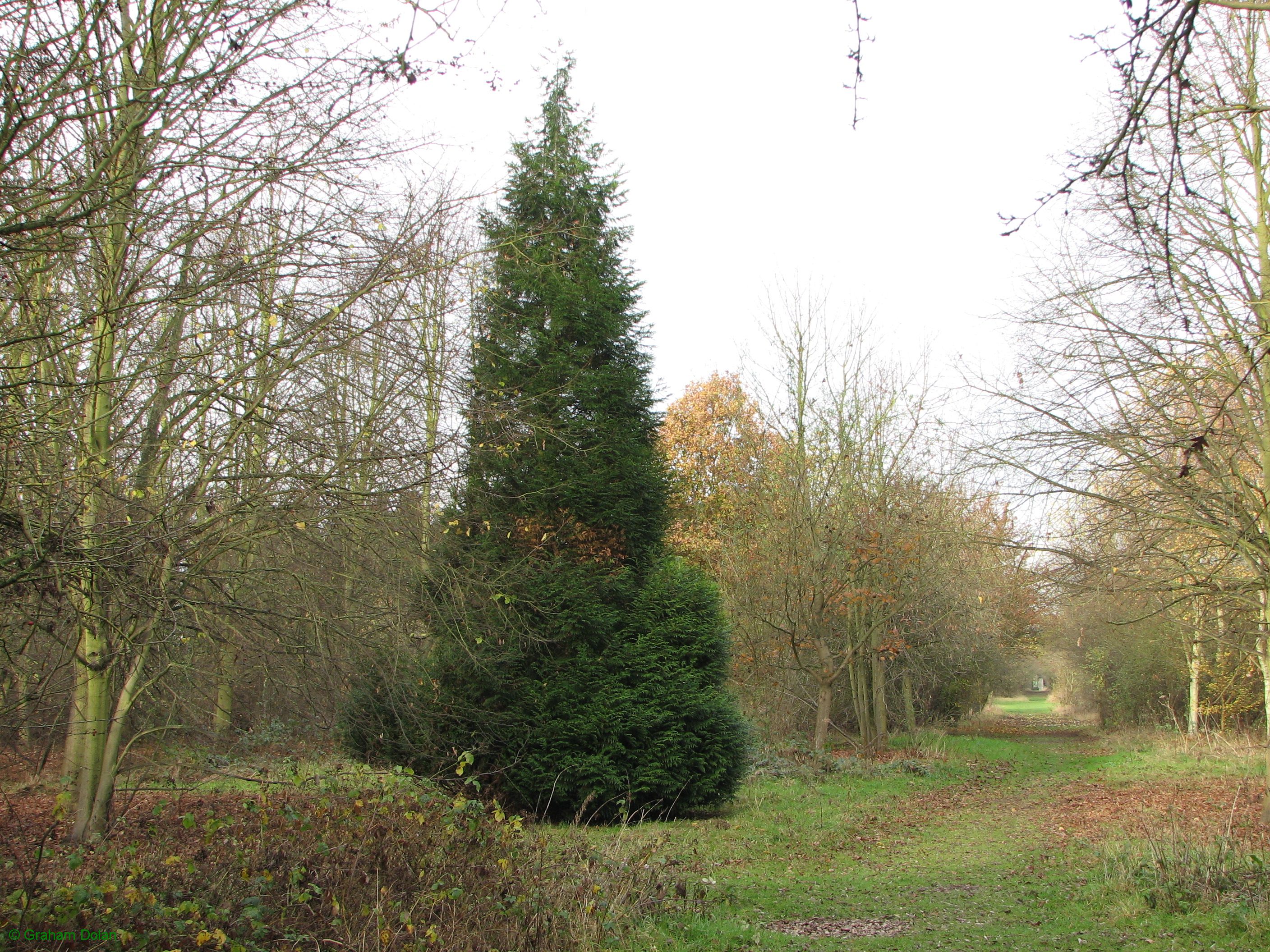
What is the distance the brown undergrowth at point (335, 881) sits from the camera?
3.90 meters

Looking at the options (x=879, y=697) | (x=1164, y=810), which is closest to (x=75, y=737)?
(x=1164, y=810)

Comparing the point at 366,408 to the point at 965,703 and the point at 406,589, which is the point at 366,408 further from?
the point at 965,703

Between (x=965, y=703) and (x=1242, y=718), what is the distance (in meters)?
9.40

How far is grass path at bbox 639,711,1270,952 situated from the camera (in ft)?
19.7

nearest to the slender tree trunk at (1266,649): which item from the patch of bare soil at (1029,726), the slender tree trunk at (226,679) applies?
the slender tree trunk at (226,679)

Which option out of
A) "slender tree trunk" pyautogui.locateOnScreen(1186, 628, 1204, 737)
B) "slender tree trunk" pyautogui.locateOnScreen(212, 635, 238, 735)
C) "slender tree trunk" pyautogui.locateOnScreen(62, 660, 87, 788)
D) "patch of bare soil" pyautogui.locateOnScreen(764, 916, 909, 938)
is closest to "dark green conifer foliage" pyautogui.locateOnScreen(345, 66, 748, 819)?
"slender tree trunk" pyautogui.locateOnScreen(212, 635, 238, 735)

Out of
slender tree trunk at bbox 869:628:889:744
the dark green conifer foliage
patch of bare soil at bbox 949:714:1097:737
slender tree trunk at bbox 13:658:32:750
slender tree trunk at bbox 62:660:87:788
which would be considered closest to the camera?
slender tree trunk at bbox 13:658:32:750

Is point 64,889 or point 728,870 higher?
point 64,889

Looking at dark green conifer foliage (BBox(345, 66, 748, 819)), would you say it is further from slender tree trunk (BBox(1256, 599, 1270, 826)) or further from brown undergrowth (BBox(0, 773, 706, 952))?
slender tree trunk (BBox(1256, 599, 1270, 826))

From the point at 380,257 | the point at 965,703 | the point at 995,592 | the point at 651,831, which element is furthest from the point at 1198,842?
the point at 965,703

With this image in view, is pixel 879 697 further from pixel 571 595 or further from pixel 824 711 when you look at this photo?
pixel 571 595

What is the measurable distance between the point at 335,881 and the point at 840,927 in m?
3.81

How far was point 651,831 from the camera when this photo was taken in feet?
33.5

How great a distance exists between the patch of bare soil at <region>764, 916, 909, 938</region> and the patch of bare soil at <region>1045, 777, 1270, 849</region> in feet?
8.72
